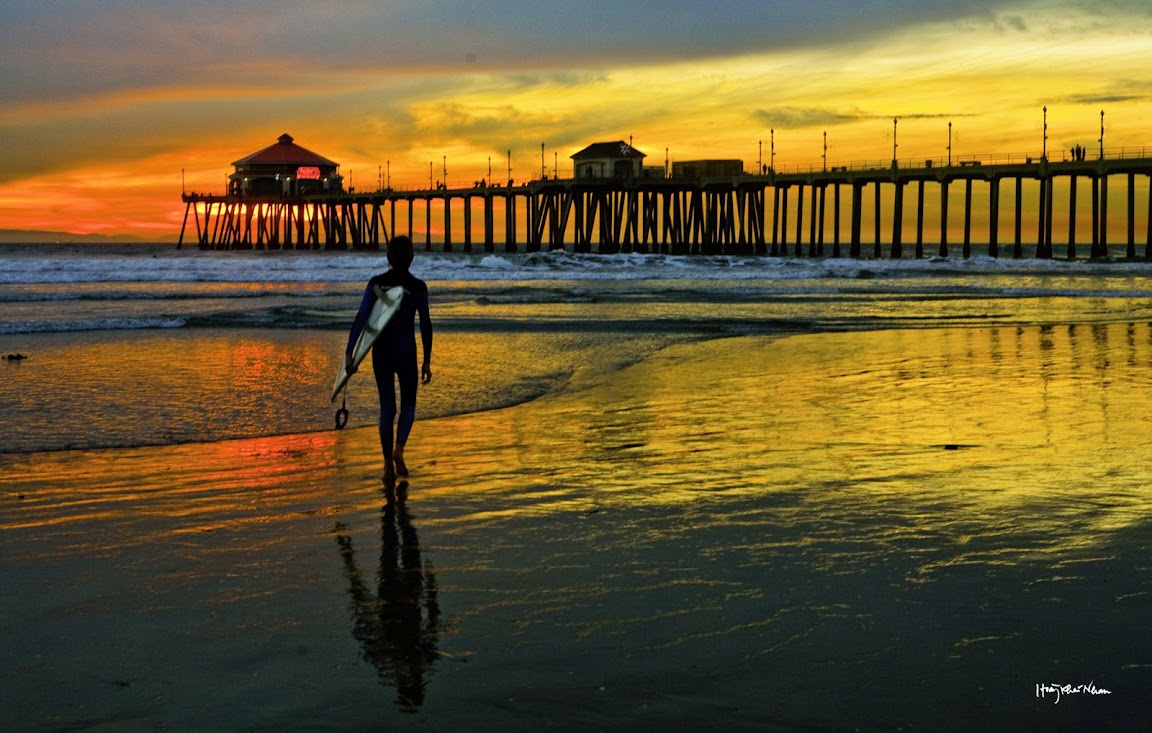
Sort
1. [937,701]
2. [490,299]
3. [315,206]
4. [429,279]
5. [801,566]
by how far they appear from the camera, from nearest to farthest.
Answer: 1. [937,701]
2. [801,566]
3. [490,299]
4. [429,279]
5. [315,206]

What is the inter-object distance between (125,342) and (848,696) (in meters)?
15.4

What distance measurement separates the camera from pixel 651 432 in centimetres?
842

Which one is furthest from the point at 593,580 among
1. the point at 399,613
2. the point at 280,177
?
the point at 280,177

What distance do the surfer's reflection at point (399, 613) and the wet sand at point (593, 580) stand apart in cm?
1

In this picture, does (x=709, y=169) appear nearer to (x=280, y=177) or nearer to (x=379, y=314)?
(x=280, y=177)

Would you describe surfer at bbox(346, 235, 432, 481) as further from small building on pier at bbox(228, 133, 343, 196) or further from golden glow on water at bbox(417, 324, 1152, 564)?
small building on pier at bbox(228, 133, 343, 196)

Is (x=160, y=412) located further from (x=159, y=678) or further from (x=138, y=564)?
(x=159, y=678)

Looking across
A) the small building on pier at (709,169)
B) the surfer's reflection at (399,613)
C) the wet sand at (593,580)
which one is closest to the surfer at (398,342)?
the wet sand at (593,580)

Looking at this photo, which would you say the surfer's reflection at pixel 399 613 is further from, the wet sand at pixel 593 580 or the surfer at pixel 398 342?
the surfer at pixel 398 342

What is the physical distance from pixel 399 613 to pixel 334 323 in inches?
683

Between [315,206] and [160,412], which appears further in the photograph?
[315,206]

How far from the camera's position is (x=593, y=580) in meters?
4.52

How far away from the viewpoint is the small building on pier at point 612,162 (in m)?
72.4

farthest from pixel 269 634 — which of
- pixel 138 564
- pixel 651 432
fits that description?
pixel 651 432
